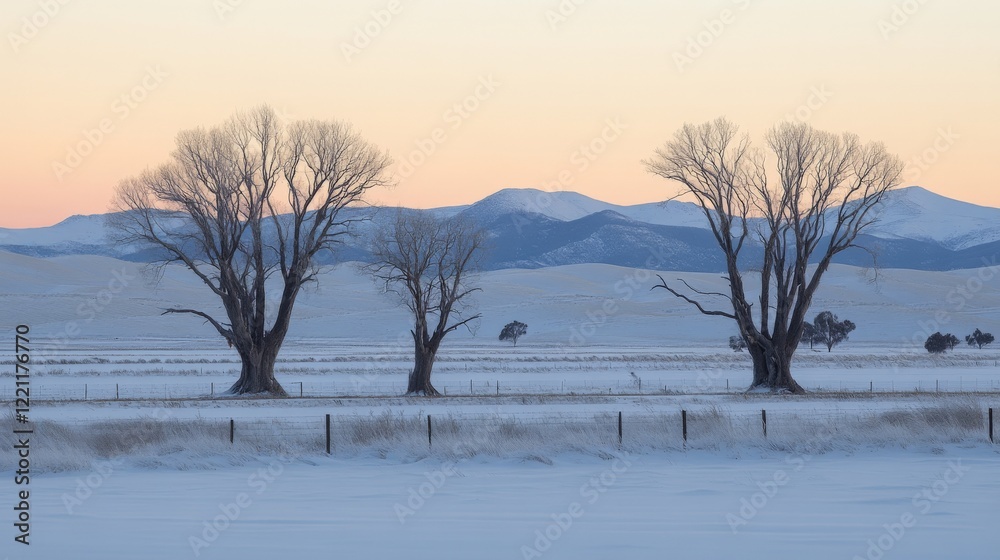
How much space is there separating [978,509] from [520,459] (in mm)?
8813

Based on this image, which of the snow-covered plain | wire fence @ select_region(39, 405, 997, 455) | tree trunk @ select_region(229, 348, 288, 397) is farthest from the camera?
tree trunk @ select_region(229, 348, 288, 397)

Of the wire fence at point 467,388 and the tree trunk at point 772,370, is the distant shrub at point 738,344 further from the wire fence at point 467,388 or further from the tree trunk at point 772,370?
the tree trunk at point 772,370

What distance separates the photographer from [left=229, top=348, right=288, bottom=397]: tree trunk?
38.9 m

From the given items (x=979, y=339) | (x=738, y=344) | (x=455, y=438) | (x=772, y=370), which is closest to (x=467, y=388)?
(x=772, y=370)

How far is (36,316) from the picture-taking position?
401 ft

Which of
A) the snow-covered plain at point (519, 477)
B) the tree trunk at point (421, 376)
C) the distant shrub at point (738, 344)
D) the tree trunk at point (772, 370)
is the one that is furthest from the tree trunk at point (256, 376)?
the distant shrub at point (738, 344)

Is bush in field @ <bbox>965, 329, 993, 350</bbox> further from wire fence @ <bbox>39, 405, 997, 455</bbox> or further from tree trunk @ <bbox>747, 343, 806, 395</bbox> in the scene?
wire fence @ <bbox>39, 405, 997, 455</bbox>

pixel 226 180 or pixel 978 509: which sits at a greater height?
pixel 226 180

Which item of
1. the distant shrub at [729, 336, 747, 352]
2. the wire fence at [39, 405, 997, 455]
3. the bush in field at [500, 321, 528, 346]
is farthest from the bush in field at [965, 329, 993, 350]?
the wire fence at [39, 405, 997, 455]

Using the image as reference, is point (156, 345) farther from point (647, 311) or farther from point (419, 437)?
Result: point (419, 437)

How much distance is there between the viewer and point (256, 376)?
128ft

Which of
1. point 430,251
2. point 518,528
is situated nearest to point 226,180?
point 430,251

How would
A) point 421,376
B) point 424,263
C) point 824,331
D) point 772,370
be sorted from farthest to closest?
point 824,331 → point 772,370 → point 424,263 → point 421,376

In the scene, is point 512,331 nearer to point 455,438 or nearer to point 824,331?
point 824,331
